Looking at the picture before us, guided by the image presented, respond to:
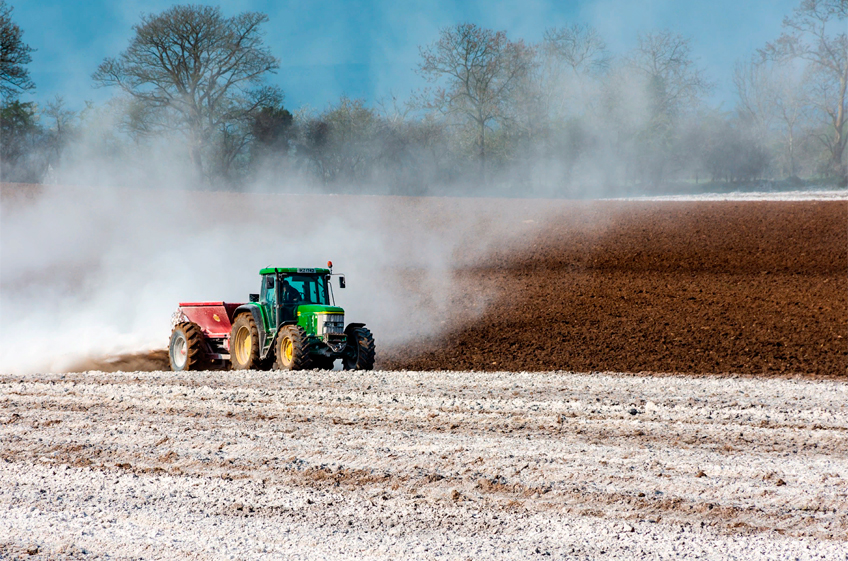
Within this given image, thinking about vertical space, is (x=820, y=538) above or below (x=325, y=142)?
below

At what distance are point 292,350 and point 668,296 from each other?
36.8 feet

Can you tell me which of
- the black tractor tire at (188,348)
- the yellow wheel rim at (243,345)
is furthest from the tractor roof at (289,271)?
the black tractor tire at (188,348)

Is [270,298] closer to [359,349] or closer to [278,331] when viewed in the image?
[278,331]

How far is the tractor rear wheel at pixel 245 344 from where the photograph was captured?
45.0ft

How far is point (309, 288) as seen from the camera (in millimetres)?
13945

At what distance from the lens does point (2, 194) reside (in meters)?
33.3

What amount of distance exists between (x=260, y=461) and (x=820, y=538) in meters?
4.64

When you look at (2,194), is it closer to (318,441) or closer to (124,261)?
(124,261)

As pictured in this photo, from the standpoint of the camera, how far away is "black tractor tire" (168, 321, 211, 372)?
47.4 ft

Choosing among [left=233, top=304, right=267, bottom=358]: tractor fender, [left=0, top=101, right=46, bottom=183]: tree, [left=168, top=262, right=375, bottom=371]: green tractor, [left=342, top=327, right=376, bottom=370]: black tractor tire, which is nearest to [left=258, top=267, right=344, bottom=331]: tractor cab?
[left=168, top=262, right=375, bottom=371]: green tractor

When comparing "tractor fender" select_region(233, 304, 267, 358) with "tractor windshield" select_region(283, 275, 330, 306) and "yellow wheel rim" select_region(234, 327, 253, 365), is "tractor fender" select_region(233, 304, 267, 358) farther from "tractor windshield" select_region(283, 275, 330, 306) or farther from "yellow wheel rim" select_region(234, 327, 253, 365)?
"tractor windshield" select_region(283, 275, 330, 306)

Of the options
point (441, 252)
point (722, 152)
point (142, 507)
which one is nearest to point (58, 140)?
point (441, 252)

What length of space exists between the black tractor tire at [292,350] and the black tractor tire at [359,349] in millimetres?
849

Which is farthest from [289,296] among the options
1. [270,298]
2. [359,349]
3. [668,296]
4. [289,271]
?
[668,296]
